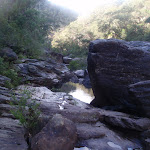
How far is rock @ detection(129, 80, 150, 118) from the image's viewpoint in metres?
6.00

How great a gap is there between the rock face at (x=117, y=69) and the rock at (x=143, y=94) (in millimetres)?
743

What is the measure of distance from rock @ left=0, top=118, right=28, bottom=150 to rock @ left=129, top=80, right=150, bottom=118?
Answer: 13.7 feet

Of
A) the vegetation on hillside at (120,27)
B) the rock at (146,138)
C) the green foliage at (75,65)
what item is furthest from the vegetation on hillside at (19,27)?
the vegetation on hillside at (120,27)

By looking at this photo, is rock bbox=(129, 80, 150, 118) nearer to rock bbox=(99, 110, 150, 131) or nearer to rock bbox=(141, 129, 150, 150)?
rock bbox=(99, 110, 150, 131)

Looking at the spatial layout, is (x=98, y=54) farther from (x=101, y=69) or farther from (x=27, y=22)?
(x=27, y=22)

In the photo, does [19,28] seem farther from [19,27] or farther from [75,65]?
[75,65]

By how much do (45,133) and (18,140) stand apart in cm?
79

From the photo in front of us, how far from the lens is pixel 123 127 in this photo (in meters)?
5.55

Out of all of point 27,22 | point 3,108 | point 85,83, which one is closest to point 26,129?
point 3,108

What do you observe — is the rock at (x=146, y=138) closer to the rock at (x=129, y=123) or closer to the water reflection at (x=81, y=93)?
the rock at (x=129, y=123)

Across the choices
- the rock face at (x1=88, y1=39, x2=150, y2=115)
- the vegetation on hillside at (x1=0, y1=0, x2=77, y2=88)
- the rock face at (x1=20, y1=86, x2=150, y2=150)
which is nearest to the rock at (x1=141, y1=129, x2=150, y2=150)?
the rock face at (x1=20, y1=86, x2=150, y2=150)

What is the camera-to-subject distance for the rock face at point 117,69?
7.46 metres

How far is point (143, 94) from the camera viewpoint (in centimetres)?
605

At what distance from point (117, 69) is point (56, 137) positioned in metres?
5.39
